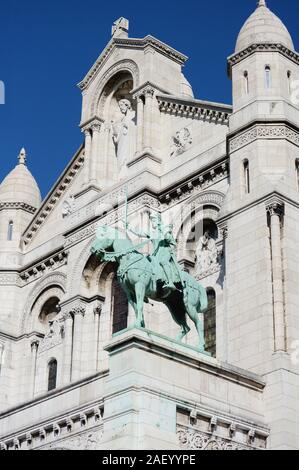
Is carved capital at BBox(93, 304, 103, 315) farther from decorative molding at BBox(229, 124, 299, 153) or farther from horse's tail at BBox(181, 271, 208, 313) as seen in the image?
horse's tail at BBox(181, 271, 208, 313)

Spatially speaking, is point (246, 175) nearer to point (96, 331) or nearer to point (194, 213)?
point (194, 213)

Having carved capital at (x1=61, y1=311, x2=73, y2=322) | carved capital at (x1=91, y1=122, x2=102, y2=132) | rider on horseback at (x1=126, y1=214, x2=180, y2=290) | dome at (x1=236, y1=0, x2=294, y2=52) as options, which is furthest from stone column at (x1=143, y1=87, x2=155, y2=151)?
rider on horseback at (x1=126, y1=214, x2=180, y2=290)

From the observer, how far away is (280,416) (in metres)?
30.7

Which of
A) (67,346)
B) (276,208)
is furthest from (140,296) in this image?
(67,346)

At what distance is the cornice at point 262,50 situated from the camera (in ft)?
125

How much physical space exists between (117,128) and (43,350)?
34.9ft

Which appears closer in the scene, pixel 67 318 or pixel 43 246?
pixel 67 318

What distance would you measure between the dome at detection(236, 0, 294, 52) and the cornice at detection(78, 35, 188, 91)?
22.2 feet

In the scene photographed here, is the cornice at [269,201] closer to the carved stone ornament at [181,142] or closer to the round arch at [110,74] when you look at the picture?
the carved stone ornament at [181,142]

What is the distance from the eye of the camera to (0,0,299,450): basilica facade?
29062 mm

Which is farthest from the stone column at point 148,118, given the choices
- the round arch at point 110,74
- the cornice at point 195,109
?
the round arch at point 110,74

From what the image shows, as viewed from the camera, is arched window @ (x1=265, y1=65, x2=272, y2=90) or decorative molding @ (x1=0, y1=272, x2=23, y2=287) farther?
decorative molding @ (x1=0, y1=272, x2=23, y2=287)

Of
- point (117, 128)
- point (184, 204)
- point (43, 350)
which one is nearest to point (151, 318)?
point (184, 204)
